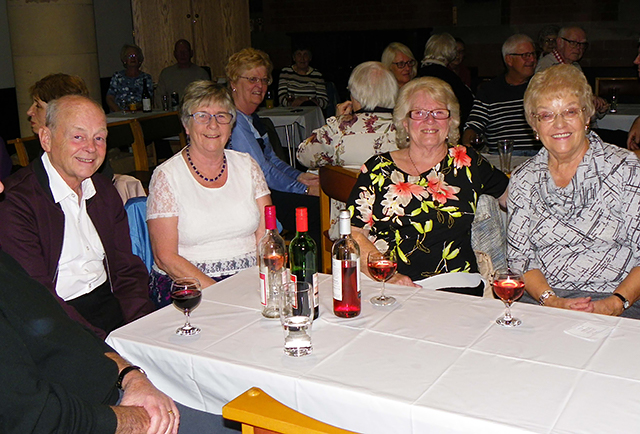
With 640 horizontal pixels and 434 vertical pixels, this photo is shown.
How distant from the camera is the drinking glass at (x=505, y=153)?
3.27m

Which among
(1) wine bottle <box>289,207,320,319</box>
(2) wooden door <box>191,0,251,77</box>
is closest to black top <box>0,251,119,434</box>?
(1) wine bottle <box>289,207,320,319</box>

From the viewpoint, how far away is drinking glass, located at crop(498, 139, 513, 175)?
327cm

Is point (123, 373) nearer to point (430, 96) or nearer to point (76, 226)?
point (76, 226)

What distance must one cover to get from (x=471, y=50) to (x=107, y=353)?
9.95 metres

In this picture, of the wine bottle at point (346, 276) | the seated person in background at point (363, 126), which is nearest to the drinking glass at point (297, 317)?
the wine bottle at point (346, 276)

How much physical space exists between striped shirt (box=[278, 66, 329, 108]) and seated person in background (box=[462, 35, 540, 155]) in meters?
3.76

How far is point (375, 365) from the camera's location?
1.50 metres

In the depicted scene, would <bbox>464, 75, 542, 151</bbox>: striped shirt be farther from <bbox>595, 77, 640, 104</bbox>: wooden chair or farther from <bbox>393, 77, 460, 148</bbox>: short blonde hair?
<bbox>595, 77, 640, 104</bbox>: wooden chair

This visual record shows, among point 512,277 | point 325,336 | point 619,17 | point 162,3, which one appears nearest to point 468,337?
point 512,277

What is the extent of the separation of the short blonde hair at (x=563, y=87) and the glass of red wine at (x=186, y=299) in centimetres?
137

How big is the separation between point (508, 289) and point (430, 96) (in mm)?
1073

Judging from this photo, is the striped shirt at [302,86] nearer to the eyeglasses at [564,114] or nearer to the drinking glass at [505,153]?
the drinking glass at [505,153]

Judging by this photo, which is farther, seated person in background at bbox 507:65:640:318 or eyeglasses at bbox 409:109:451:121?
eyeglasses at bbox 409:109:451:121

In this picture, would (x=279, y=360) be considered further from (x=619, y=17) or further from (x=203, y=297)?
(x=619, y=17)
